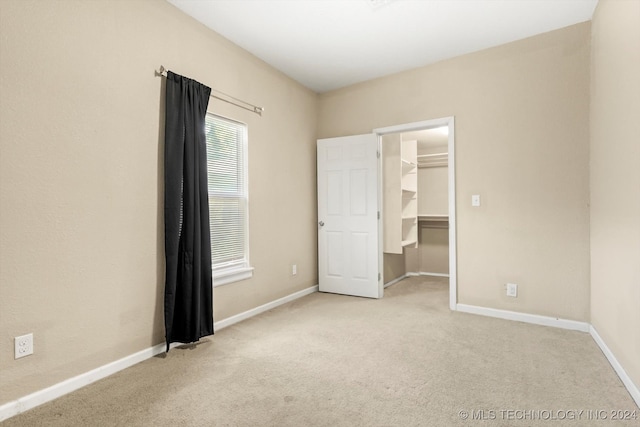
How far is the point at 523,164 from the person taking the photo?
3.30m

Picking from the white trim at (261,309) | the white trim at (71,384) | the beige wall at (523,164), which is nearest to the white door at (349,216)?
the white trim at (261,309)

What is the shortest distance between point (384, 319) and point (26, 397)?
269 cm

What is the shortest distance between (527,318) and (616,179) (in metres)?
1.56

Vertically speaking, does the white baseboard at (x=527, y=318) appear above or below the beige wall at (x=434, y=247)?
below

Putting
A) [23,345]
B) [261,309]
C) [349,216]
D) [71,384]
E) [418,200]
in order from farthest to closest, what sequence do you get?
[418,200], [349,216], [261,309], [71,384], [23,345]

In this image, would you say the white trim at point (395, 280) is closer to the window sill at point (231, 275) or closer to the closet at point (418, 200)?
the closet at point (418, 200)

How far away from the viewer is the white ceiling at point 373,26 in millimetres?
2771

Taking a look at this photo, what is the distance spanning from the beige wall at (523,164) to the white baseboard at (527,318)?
0.17 feet

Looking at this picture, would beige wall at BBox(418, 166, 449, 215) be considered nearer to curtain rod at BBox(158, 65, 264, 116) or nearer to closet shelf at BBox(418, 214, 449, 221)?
closet shelf at BBox(418, 214, 449, 221)

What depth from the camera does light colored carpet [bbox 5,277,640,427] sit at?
1801mm

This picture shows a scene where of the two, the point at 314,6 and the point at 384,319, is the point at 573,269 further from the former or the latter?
the point at 314,6

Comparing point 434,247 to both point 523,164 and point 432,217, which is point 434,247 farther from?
point 523,164

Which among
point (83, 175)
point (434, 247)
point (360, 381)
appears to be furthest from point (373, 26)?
point (434, 247)

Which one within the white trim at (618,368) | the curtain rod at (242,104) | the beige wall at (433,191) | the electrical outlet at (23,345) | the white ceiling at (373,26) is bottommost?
the white trim at (618,368)
